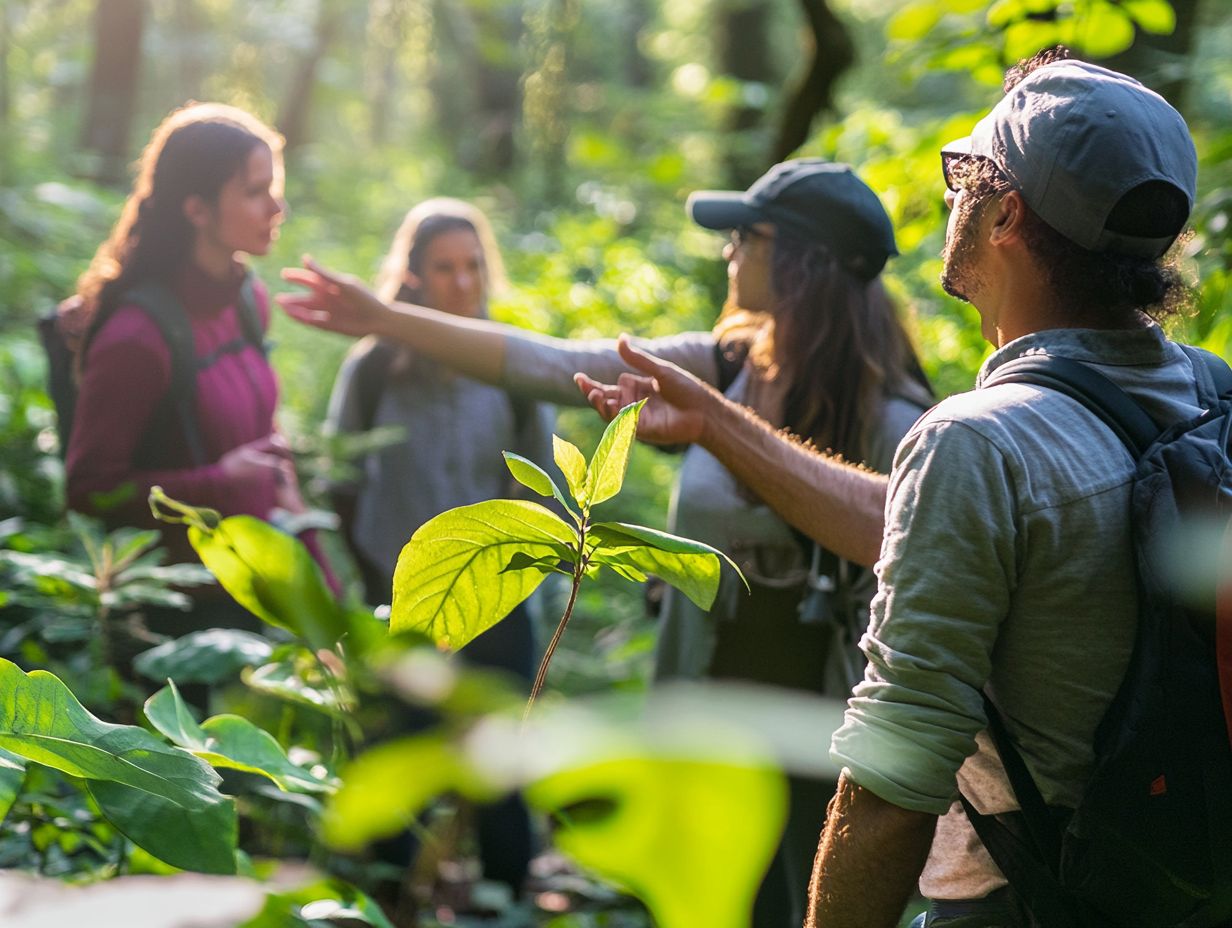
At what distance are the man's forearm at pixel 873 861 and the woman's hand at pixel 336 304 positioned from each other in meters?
1.74

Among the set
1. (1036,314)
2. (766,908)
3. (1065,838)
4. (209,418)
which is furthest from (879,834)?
(209,418)

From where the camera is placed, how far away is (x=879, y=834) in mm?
1392

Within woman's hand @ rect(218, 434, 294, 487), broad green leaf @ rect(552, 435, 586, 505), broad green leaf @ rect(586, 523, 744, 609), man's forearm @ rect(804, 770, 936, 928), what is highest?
broad green leaf @ rect(552, 435, 586, 505)

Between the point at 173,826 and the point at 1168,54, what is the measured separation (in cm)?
377

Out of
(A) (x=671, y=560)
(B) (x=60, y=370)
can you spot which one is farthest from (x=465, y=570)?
(B) (x=60, y=370)

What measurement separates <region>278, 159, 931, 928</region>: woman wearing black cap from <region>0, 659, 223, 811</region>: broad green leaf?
1812mm

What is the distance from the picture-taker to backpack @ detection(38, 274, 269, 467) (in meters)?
3.28

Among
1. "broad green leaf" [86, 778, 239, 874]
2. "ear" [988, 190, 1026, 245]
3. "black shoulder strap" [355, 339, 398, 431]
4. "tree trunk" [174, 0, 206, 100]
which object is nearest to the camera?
"broad green leaf" [86, 778, 239, 874]

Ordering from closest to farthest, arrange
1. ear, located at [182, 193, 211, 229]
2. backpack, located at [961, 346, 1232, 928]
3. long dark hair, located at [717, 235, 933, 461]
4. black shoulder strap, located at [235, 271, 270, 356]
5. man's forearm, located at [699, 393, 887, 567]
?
backpack, located at [961, 346, 1232, 928]
man's forearm, located at [699, 393, 887, 567]
long dark hair, located at [717, 235, 933, 461]
ear, located at [182, 193, 211, 229]
black shoulder strap, located at [235, 271, 270, 356]

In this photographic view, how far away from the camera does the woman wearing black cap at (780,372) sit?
8.75 ft

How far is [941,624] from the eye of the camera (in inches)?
54.0

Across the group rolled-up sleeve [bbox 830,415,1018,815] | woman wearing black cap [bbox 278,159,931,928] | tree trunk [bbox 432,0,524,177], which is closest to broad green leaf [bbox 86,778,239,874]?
rolled-up sleeve [bbox 830,415,1018,815]

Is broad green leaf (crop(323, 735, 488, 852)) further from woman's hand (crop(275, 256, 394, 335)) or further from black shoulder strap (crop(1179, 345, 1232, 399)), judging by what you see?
woman's hand (crop(275, 256, 394, 335))

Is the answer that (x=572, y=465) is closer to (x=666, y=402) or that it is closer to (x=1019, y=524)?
(x=1019, y=524)
